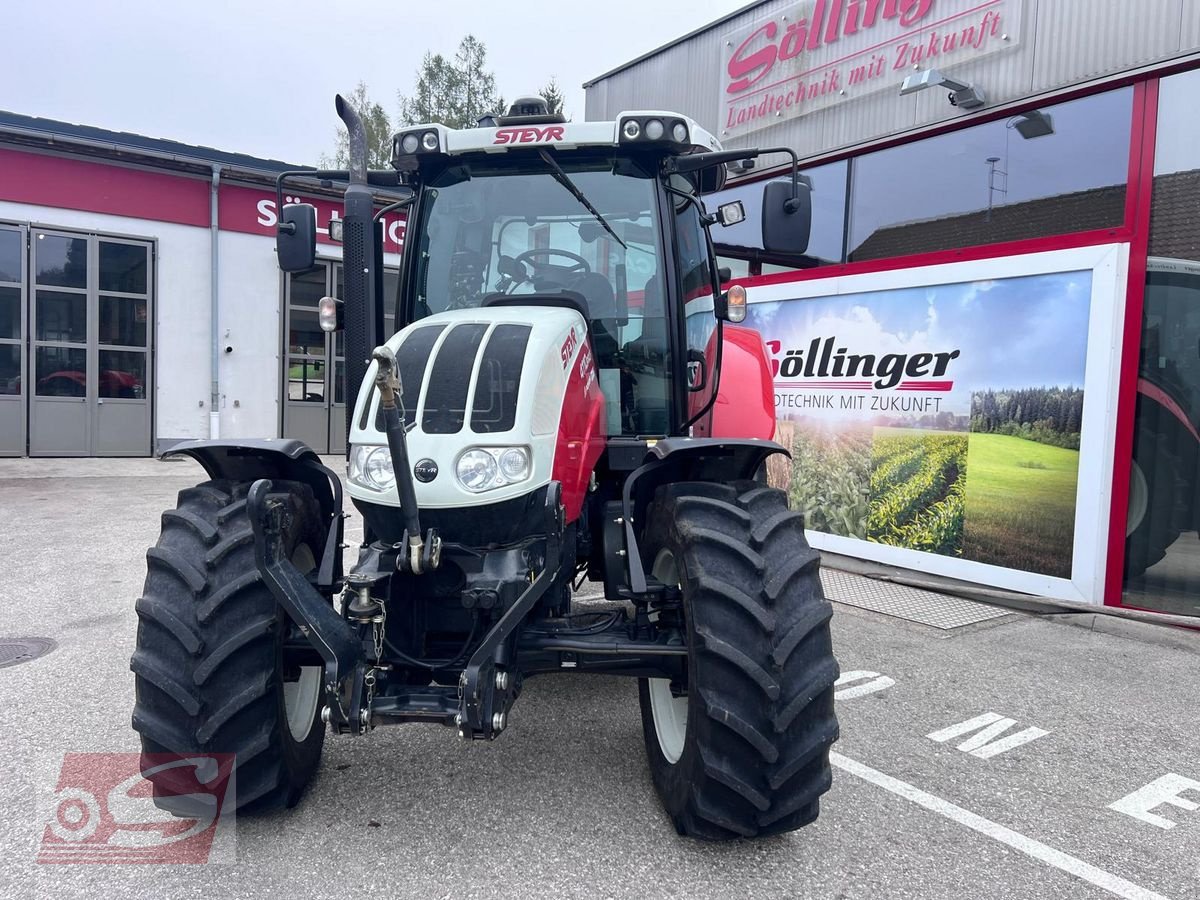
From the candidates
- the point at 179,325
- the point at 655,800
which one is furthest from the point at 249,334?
the point at 655,800

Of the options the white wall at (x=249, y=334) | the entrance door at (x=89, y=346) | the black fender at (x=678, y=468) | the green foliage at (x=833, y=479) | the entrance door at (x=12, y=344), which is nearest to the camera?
the black fender at (x=678, y=468)

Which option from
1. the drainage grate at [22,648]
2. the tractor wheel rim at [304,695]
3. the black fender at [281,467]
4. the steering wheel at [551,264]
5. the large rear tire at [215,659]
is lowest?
the drainage grate at [22,648]

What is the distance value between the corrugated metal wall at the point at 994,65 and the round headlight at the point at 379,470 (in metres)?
5.79

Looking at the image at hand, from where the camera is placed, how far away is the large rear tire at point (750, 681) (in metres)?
2.49

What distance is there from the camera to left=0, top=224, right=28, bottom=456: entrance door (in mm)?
12734

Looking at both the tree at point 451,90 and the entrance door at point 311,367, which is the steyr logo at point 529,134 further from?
the tree at point 451,90

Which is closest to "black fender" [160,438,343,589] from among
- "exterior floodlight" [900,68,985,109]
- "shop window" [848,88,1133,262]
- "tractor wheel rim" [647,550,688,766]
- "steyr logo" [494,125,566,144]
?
"tractor wheel rim" [647,550,688,766]

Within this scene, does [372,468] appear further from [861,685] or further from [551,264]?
[861,685]

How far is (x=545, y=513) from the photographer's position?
2.80m

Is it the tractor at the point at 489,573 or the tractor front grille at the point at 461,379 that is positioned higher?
the tractor front grille at the point at 461,379

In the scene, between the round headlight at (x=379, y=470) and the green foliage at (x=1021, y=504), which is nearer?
the round headlight at (x=379, y=470)

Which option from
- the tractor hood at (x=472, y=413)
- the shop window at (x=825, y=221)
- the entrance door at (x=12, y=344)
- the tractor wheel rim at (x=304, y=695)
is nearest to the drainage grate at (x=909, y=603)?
the shop window at (x=825, y=221)

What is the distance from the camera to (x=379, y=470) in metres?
2.78

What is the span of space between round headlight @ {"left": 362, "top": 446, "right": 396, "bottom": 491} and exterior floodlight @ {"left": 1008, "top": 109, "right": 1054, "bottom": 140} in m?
5.90
